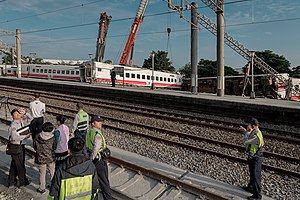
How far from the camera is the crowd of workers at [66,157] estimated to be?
345 centimetres

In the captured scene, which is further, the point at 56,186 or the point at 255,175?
the point at 255,175

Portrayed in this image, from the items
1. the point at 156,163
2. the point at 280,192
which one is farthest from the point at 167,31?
the point at 280,192

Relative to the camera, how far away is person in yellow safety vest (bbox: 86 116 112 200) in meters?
5.18

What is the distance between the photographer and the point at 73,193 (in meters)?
3.46

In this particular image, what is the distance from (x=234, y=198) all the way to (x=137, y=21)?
105 feet

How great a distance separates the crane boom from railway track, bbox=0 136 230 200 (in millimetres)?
30565

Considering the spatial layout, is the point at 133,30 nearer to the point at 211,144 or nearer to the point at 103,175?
the point at 211,144

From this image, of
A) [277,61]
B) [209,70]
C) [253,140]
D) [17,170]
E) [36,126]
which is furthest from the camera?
[209,70]

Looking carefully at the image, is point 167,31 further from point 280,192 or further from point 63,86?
point 280,192

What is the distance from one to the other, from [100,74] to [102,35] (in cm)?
748

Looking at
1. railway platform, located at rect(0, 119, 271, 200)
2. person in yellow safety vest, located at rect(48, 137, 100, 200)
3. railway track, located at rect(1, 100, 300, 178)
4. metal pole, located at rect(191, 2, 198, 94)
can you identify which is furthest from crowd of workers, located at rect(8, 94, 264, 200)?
metal pole, located at rect(191, 2, 198, 94)

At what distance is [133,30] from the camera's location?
119 feet

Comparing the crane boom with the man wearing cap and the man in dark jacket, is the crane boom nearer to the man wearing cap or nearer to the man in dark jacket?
the man wearing cap

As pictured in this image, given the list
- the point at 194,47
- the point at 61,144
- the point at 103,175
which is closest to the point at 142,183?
the point at 103,175
